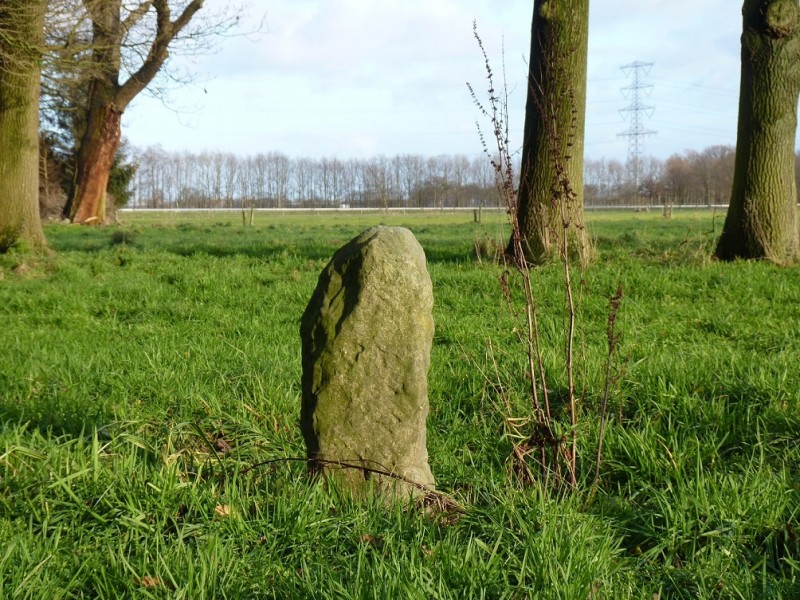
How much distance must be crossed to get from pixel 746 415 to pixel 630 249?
7.74 m

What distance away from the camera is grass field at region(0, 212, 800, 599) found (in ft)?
8.32

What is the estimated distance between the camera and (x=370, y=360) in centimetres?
313

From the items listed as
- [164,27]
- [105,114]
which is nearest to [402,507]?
[164,27]

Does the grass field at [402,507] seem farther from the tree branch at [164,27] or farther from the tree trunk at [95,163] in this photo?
the tree trunk at [95,163]

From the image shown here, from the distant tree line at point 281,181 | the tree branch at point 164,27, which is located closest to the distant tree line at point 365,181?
the distant tree line at point 281,181

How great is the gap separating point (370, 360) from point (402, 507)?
0.64 meters

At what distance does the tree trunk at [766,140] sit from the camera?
10000mm

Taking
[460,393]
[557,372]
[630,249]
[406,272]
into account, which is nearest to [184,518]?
[406,272]

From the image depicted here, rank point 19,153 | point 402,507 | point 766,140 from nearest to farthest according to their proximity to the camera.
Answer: point 402,507
point 766,140
point 19,153

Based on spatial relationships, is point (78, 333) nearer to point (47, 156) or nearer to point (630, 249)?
point (630, 249)

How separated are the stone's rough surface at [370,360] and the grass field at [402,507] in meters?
0.21

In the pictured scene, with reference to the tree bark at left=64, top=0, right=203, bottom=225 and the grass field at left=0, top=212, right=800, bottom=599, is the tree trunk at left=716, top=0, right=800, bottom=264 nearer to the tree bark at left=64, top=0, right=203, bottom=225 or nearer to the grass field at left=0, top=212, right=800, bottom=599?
the grass field at left=0, top=212, right=800, bottom=599

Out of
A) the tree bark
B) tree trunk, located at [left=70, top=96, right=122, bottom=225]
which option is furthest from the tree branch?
tree trunk, located at [left=70, top=96, right=122, bottom=225]

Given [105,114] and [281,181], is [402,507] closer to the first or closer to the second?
[105,114]
